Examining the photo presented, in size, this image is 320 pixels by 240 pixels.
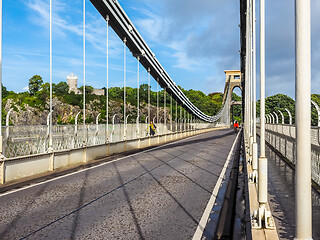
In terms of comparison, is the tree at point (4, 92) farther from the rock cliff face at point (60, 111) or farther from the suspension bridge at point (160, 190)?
the suspension bridge at point (160, 190)

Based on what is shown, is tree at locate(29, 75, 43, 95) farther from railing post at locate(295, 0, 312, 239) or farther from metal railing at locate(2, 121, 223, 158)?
railing post at locate(295, 0, 312, 239)

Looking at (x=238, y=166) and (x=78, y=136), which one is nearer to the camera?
(x=238, y=166)

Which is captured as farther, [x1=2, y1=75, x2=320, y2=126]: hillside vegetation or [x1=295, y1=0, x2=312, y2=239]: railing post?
[x1=2, y1=75, x2=320, y2=126]: hillside vegetation

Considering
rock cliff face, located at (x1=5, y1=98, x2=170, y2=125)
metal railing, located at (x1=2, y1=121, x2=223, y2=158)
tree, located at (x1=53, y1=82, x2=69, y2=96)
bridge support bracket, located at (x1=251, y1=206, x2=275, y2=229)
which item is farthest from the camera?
tree, located at (x1=53, y1=82, x2=69, y2=96)

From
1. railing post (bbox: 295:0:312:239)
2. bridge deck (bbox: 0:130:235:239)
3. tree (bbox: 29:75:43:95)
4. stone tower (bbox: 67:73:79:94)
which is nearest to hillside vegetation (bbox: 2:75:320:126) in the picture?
tree (bbox: 29:75:43:95)

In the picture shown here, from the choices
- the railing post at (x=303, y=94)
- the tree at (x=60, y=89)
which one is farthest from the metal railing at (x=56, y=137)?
the tree at (x=60, y=89)

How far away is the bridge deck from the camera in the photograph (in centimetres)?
521

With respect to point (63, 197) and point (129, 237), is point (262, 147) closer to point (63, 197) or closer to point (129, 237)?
point (129, 237)

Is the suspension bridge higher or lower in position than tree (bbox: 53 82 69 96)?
lower

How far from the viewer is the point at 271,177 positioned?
9.38 metres

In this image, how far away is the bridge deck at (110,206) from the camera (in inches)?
205

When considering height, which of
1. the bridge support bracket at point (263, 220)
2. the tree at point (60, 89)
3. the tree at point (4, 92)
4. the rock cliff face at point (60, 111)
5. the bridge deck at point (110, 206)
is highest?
the tree at point (60, 89)

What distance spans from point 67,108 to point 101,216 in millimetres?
74319

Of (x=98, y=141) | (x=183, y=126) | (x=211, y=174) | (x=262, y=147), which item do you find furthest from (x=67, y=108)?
(x=262, y=147)
